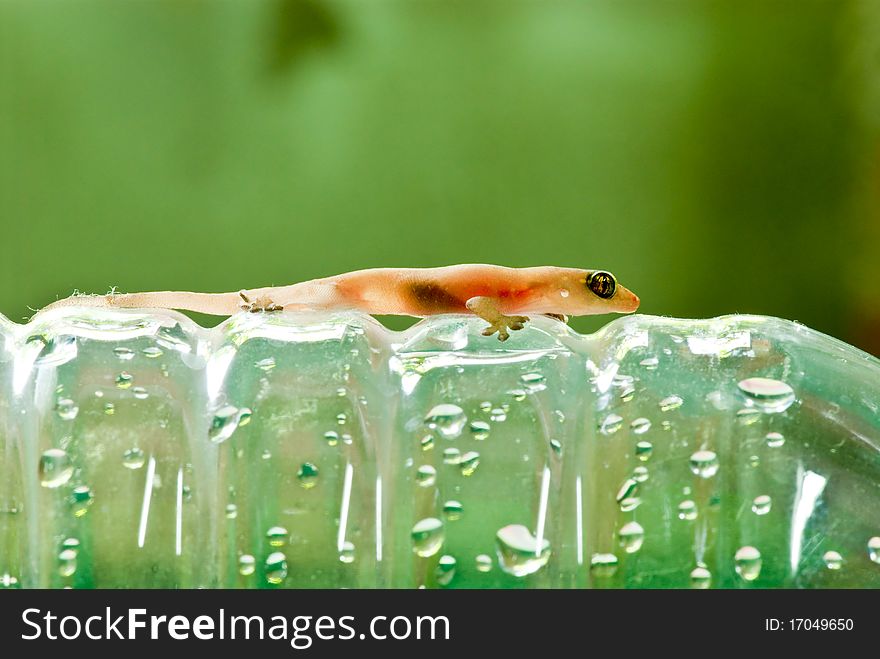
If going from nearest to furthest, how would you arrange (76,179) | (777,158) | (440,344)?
(440,344) < (76,179) < (777,158)

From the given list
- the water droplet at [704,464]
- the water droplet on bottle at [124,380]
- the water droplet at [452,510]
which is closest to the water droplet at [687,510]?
the water droplet at [704,464]

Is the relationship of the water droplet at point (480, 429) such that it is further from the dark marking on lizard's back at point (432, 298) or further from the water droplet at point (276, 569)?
the dark marking on lizard's back at point (432, 298)

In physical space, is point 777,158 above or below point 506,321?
above

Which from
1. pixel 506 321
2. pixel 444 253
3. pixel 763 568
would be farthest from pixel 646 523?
pixel 444 253

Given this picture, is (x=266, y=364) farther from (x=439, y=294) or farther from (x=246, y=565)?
(x=439, y=294)

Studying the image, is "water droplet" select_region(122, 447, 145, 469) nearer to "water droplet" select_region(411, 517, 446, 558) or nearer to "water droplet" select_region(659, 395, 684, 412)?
"water droplet" select_region(411, 517, 446, 558)

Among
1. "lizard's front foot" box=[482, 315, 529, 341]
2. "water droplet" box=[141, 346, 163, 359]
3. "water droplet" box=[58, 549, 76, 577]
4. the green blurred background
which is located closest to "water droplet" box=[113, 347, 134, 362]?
"water droplet" box=[141, 346, 163, 359]
